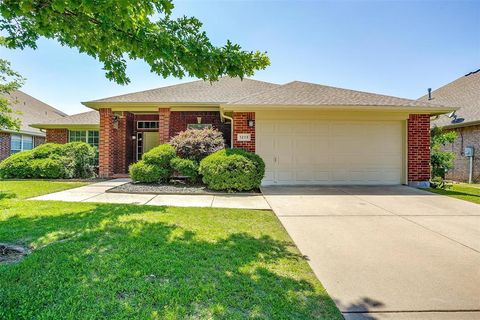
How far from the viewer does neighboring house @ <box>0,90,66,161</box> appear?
16.1 meters

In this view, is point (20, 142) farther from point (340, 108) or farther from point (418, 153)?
point (418, 153)

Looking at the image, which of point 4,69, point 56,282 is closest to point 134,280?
point 56,282

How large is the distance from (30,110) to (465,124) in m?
29.1

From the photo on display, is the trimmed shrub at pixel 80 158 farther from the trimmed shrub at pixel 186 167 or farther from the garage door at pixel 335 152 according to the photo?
the garage door at pixel 335 152

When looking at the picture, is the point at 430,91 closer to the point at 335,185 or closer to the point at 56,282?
the point at 335,185

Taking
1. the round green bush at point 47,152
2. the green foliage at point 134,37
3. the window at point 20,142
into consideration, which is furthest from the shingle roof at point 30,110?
the green foliage at point 134,37

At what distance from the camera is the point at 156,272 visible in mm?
2775

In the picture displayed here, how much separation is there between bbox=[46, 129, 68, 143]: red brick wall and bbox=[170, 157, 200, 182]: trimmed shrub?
909 centimetres

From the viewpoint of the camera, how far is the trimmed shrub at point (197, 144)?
31.0 ft

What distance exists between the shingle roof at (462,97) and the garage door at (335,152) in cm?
698

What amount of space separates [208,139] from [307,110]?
152 inches

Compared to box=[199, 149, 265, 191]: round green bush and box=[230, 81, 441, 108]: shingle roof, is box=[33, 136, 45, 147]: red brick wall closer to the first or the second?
box=[199, 149, 265, 191]: round green bush

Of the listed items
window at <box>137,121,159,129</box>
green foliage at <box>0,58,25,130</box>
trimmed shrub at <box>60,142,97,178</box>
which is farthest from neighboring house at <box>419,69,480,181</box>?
green foliage at <box>0,58,25,130</box>

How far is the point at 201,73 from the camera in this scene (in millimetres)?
3861
